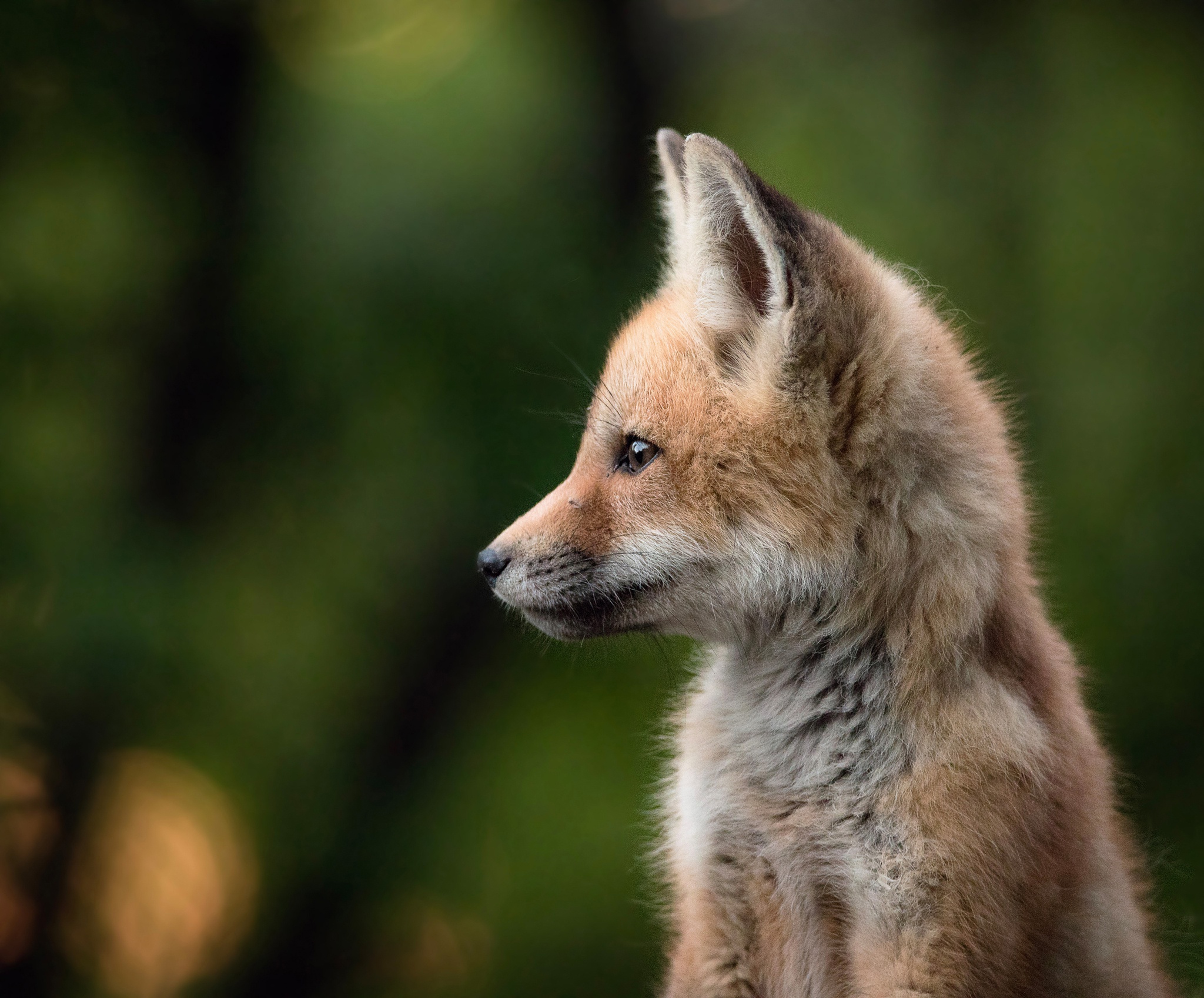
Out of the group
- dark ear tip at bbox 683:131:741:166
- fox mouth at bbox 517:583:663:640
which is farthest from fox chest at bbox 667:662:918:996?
dark ear tip at bbox 683:131:741:166

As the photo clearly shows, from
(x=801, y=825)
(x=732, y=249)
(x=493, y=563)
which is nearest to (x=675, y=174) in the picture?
(x=732, y=249)

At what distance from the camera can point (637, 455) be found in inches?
119

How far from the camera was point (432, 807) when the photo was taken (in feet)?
21.9

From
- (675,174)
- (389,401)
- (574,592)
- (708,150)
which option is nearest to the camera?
(708,150)

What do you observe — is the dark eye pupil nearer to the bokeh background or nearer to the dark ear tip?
the dark ear tip

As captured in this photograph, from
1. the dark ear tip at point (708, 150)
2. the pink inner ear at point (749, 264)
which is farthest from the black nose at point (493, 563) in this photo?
the dark ear tip at point (708, 150)

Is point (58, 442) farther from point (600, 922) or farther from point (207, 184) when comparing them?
point (600, 922)

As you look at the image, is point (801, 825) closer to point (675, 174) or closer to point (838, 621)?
point (838, 621)

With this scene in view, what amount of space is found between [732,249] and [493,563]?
0.98 m

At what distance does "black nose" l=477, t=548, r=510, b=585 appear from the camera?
3.03 meters

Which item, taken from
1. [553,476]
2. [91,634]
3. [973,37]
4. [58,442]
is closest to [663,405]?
[553,476]

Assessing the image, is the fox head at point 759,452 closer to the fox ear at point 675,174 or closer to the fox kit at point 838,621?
the fox kit at point 838,621

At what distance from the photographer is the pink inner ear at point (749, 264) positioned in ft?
9.75

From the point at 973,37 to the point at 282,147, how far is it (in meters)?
3.97
